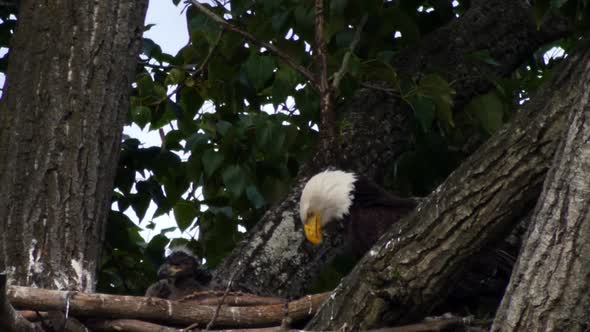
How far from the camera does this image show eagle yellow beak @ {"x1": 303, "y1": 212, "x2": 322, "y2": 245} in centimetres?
564

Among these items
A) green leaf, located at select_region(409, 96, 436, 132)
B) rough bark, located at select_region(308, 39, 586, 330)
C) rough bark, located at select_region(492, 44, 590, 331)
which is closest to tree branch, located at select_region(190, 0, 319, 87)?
green leaf, located at select_region(409, 96, 436, 132)

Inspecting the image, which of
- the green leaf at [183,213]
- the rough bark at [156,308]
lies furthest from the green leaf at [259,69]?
the rough bark at [156,308]

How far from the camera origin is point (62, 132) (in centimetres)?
473

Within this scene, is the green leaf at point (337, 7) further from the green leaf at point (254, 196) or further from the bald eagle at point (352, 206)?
the green leaf at point (254, 196)

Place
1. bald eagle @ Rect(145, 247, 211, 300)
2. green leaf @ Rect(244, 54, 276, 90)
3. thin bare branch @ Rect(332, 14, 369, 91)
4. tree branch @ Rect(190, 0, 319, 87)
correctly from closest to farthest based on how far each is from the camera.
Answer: tree branch @ Rect(190, 0, 319, 87) → thin bare branch @ Rect(332, 14, 369, 91) → bald eagle @ Rect(145, 247, 211, 300) → green leaf @ Rect(244, 54, 276, 90)

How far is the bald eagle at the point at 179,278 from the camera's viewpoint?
5.70 metres

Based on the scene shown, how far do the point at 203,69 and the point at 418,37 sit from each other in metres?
1.25

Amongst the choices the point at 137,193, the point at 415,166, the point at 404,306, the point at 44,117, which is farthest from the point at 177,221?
the point at 404,306

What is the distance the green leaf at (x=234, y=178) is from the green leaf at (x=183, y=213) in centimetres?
76

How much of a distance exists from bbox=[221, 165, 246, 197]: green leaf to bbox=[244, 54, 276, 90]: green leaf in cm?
50

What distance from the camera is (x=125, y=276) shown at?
21.8 feet

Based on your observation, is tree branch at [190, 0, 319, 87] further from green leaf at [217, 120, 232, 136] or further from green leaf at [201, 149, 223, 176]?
green leaf at [201, 149, 223, 176]

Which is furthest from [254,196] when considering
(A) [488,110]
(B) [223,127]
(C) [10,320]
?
(C) [10,320]

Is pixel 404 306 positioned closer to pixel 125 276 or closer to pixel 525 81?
pixel 125 276
